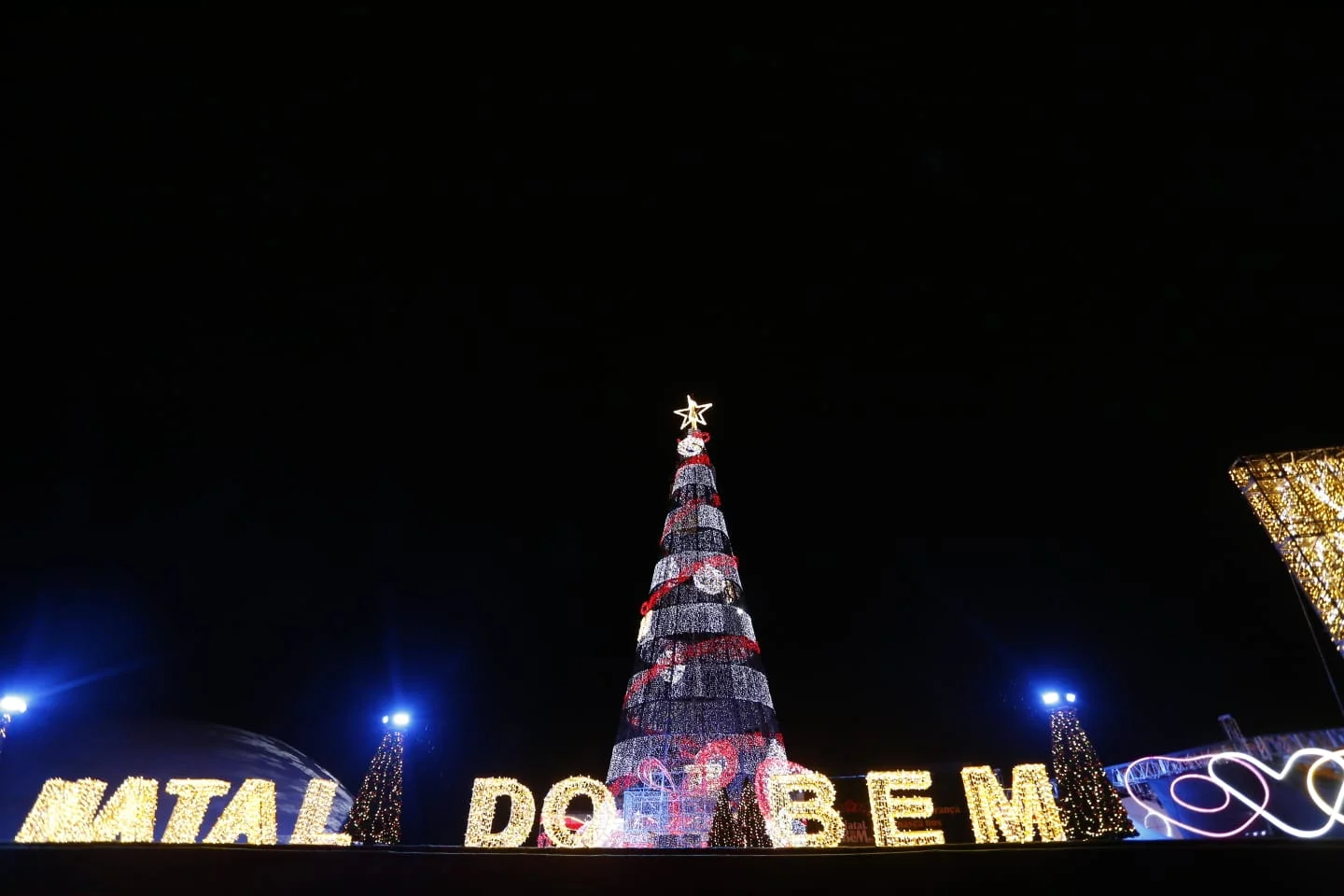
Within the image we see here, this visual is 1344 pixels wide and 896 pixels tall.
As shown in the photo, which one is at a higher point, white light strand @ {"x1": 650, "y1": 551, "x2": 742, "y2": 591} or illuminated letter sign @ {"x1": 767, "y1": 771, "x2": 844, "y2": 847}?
white light strand @ {"x1": 650, "y1": 551, "x2": 742, "y2": 591}

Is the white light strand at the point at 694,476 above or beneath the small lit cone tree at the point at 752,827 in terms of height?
above

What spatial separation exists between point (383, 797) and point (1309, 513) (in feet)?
99.5

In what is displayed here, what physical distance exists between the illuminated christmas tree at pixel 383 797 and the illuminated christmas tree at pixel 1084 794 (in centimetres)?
2529

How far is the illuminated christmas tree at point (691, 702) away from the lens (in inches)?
606

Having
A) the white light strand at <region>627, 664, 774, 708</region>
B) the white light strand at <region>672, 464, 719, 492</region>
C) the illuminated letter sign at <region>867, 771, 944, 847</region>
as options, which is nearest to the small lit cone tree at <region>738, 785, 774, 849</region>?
the illuminated letter sign at <region>867, 771, 944, 847</region>

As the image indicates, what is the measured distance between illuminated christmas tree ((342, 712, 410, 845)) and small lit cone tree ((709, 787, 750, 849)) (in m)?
16.1

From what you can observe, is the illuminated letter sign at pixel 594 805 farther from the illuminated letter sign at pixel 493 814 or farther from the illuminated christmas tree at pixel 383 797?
the illuminated christmas tree at pixel 383 797

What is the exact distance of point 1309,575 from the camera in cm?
1147

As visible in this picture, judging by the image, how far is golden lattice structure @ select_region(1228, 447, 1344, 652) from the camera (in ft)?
36.8

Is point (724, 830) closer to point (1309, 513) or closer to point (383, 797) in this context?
point (1309, 513)

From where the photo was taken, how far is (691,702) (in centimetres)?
1662

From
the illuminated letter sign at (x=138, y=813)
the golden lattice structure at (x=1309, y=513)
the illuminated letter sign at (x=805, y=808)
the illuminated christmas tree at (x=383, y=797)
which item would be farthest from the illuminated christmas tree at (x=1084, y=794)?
the illuminated christmas tree at (x=383, y=797)

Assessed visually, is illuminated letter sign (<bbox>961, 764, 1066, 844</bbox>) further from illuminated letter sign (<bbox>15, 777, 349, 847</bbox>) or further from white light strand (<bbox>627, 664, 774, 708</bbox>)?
illuminated letter sign (<bbox>15, 777, 349, 847</bbox>)

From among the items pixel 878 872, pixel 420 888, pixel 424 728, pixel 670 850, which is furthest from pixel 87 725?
pixel 878 872
